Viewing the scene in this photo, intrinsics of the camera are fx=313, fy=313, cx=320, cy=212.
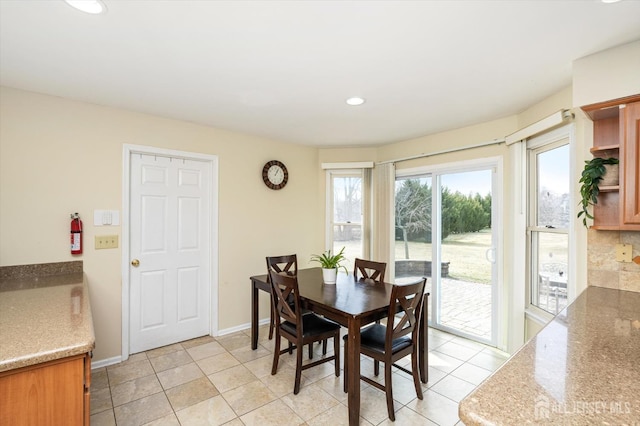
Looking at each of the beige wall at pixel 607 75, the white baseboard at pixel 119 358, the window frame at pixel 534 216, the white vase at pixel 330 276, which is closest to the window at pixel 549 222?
the window frame at pixel 534 216

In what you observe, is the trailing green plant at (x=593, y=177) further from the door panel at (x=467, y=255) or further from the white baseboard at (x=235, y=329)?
the white baseboard at (x=235, y=329)

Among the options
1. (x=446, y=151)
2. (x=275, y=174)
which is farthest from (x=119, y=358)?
(x=446, y=151)

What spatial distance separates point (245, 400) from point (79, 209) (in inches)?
84.3

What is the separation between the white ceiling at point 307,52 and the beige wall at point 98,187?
248mm

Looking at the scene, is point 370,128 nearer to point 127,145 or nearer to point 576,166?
point 576,166

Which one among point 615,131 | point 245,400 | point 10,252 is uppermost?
point 615,131

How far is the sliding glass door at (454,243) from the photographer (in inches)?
133

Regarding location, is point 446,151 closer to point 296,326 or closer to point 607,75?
point 607,75

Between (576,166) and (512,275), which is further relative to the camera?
(512,275)

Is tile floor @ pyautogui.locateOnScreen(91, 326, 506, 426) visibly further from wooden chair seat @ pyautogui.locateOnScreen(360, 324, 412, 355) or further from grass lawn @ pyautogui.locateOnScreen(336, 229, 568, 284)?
grass lawn @ pyautogui.locateOnScreen(336, 229, 568, 284)

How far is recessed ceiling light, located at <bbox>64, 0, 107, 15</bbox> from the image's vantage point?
57.1 inches

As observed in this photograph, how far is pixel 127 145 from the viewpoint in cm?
298

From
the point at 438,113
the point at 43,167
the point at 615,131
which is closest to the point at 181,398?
the point at 43,167

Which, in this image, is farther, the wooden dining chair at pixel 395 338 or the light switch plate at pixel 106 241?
the light switch plate at pixel 106 241
